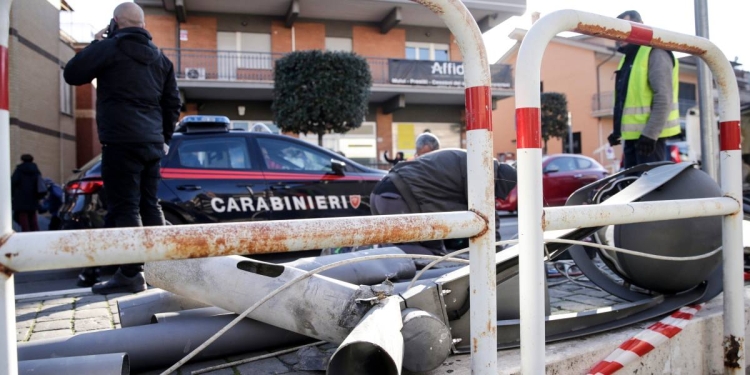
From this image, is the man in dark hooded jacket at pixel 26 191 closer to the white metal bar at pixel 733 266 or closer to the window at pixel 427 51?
the white metal bar at pixel 733 266

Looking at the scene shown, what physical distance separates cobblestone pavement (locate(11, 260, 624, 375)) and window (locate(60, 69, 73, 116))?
817 inches

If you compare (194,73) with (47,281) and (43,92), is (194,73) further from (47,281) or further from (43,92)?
(47,281)

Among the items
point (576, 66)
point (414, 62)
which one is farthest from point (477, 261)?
point (576, 66)

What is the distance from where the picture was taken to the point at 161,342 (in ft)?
6.50

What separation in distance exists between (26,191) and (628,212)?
35.0 ft

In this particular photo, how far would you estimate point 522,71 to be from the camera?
1.67 metres

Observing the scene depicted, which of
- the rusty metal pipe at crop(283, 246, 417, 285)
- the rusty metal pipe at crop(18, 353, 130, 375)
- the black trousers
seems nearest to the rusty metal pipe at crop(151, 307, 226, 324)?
the rusty metal pipe at crop(283, 246, 417, 285)

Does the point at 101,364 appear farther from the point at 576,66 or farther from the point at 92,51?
the point at 576,66

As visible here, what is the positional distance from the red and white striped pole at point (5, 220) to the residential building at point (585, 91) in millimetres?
29547

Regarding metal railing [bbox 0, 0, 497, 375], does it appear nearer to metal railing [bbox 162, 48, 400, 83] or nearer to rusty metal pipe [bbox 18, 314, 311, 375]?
rusty metal pipe [bbox 18, 314, 311, 375]

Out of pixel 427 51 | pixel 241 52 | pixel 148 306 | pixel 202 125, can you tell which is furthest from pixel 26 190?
pixel 427 51

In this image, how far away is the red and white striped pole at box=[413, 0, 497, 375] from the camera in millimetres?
1536

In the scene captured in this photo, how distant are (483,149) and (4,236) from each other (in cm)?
119

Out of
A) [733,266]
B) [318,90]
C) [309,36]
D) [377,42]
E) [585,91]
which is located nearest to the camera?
[733,266]
